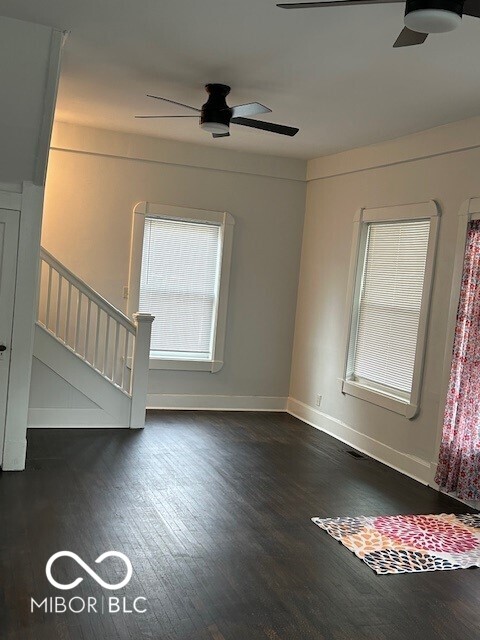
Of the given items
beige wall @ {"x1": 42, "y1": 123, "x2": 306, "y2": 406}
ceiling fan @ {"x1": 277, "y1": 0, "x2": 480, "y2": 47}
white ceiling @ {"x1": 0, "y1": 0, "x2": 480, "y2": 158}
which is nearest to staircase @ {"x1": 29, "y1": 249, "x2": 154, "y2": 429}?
beige wall @ {"x1": 42, "y1": 123, "x2": 306, "y2": 406}

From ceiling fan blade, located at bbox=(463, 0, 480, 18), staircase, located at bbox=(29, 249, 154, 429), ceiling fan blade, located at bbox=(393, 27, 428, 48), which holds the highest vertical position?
ceiling fan blade, located at bbox=(463, 0, 480, 18)

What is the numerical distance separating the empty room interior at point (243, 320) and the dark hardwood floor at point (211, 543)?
0.02 metres

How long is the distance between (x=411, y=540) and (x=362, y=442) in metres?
2.45

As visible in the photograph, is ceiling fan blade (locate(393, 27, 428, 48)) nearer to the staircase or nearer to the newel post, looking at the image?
the staircase

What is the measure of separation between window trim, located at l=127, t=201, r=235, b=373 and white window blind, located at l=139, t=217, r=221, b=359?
2.7 inches

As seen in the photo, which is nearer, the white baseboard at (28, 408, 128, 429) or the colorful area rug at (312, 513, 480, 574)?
the colorful area rug at (312, 513, 480, 574)

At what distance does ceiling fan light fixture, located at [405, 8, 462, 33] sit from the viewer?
2.95m

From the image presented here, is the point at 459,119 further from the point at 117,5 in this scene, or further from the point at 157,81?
the point at 117,5

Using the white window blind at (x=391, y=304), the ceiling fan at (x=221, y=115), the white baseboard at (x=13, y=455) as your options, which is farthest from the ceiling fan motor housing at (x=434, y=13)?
the white baseboard at (x=13, y=455)

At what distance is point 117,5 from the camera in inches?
159

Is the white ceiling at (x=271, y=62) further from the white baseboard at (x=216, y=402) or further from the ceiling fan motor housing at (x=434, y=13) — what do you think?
the white baseboard at (x=216, y=402)

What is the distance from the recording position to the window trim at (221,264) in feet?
25.7

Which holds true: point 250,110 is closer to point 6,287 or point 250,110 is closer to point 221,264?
point 6,287

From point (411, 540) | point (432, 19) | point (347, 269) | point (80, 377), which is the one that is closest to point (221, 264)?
point (347, 269)
